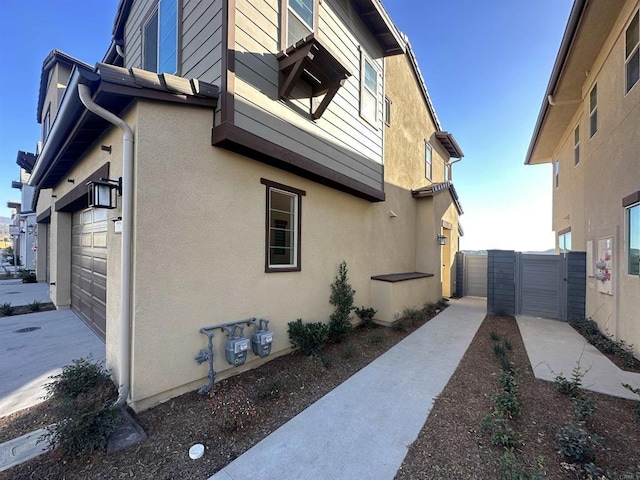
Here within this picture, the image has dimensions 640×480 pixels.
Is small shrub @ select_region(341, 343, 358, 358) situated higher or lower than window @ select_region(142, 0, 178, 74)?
lower

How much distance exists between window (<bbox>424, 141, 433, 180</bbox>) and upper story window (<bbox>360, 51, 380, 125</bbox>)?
4.83 m

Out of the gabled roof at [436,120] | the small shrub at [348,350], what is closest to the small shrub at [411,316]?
the small shrub at [348,350]

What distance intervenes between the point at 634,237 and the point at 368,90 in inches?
242

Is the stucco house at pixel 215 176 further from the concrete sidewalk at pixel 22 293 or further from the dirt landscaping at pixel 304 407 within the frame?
the concrete sidewalk at pixel 22 293

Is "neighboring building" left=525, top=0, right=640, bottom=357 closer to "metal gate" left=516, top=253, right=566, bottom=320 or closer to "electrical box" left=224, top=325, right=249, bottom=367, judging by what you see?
"metal gate" left=516, top=253, right=566, bottom=320

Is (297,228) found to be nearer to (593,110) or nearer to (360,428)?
(360,428)

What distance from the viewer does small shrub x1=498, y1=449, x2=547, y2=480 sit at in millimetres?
2043

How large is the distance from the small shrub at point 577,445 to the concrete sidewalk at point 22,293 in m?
11.5

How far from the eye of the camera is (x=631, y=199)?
471 cm

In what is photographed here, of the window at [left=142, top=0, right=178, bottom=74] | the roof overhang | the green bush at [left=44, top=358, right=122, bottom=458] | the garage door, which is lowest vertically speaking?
the green bush at [left=44, top=358, right=122, bottom=458]

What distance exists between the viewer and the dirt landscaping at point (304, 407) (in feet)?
7.64

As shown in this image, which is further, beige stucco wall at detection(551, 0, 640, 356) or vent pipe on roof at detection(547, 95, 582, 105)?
vent pipe on roof at detection(547, 95, 582, 105)

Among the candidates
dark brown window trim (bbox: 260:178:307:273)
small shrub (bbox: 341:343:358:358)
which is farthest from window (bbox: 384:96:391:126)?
small shrub (bbox: 341:343:358:358)

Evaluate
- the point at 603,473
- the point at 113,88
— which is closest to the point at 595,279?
the point at 603,473
